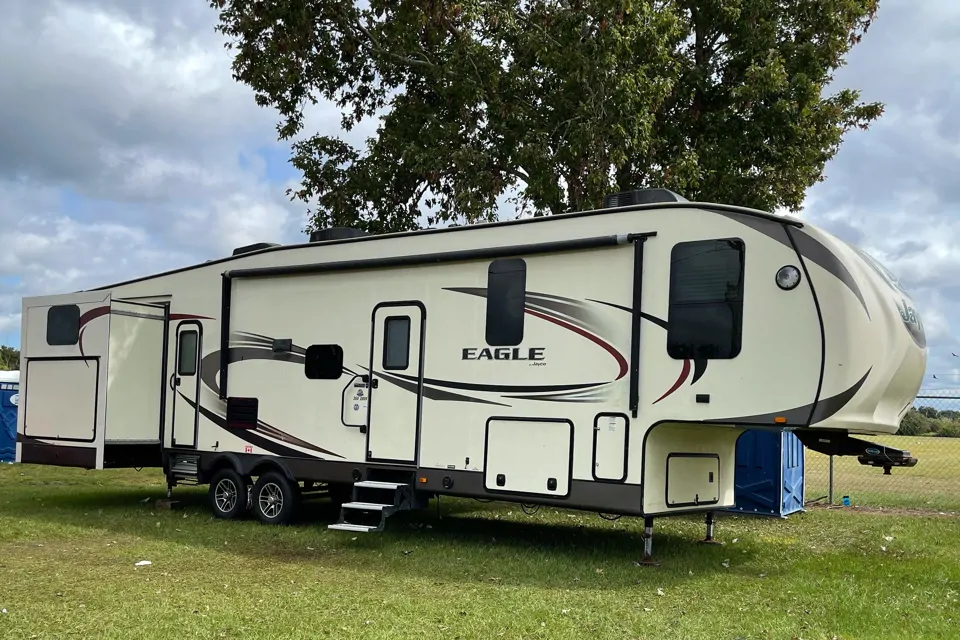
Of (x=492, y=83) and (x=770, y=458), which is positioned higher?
(x=492, y=83)

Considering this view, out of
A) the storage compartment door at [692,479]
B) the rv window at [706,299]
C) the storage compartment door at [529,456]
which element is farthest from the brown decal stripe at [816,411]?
the storage compartment door at [529,456]

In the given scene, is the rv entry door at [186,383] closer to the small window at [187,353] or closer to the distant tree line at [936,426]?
the small window at [187,353]

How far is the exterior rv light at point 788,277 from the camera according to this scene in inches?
324

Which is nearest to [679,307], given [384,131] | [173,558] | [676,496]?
[676,496]

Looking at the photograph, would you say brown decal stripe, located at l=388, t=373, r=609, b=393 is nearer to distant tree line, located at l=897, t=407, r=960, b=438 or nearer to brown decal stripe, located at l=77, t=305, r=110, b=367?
brown decal stripe, located at l=77, t=305, r=110, b=367

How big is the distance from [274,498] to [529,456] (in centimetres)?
363

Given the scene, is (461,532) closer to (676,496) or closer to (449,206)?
(676,496)

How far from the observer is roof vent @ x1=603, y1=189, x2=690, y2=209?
9.36 metres

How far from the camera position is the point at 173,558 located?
9.20 meters

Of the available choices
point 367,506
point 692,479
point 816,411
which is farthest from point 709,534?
point 367,506

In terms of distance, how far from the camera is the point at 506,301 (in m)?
9.83

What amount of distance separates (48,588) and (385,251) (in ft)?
15.8

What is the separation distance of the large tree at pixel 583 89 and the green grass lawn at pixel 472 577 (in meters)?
4.89

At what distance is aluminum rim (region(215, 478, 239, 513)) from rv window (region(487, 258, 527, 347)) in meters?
4.10
